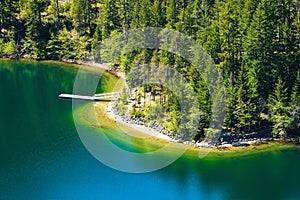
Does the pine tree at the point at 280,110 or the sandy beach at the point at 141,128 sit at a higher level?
the pine tree at the point at 280,110

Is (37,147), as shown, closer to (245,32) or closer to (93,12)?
(245,32)

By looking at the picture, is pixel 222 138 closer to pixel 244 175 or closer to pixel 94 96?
pixel 244 175

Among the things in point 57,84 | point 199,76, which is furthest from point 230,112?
point 57,84

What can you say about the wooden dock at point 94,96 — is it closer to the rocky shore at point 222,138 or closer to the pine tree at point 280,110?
the rocky shore at point 222,138

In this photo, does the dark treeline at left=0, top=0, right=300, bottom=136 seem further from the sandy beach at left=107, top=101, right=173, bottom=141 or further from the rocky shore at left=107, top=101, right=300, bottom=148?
the sandy beach at left=107, top=101, right=173, bottom=141

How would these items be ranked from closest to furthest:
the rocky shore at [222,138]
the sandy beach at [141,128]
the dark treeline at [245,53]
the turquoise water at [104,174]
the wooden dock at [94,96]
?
the turquoise water at [104,174] < the rocky shore at [222,138] < the dark treeline at [245,53] < the sandy beach at [141,128] < the wooden dock at [94,96]

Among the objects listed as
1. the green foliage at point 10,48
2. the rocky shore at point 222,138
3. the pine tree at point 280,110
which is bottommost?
the rocky shore at point 222,138

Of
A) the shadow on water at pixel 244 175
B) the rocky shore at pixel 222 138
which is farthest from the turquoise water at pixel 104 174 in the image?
the rocky shore at pixel 222 138

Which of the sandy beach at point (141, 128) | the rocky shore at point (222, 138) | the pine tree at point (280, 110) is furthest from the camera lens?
the sandy beach at point (141, 128)

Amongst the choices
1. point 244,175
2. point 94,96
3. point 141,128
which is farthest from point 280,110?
point 94,96

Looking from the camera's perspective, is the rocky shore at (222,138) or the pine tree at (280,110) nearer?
the rocky shore at (222,138)
